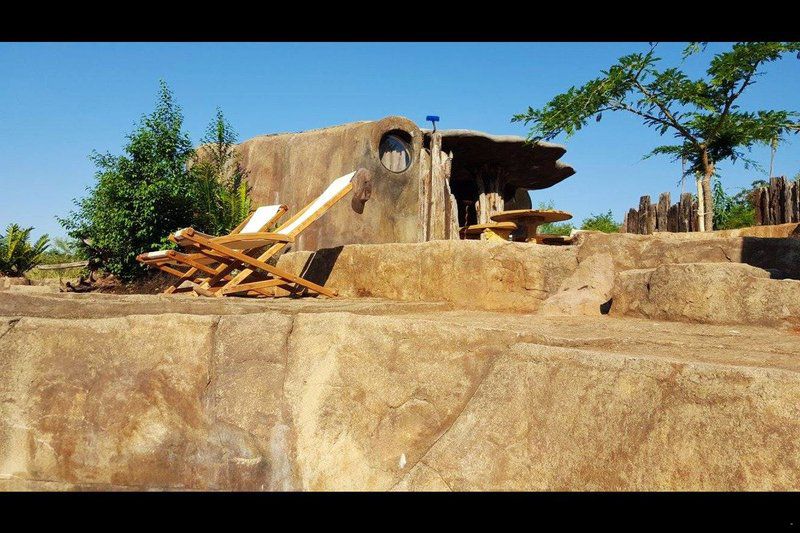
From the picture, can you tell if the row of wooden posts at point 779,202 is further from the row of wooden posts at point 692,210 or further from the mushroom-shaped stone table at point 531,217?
the mushroom-shaped stone table at point 531,217

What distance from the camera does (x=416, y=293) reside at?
16.1 ft

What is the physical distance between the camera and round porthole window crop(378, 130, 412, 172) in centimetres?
1159

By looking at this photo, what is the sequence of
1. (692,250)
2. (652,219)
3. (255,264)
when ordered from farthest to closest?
1. (652,219)
2. (255,264)
3. (692,250)

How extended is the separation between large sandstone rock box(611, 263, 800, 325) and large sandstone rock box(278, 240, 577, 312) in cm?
93

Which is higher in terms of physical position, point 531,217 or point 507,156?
point 507,156

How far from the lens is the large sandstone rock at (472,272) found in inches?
175

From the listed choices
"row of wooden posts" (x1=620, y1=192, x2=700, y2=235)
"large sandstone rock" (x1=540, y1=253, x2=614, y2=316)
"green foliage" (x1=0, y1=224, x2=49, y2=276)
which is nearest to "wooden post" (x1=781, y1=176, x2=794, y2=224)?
"row of wooden posts" (x1=620, y1=192, x2=700, y2=235)

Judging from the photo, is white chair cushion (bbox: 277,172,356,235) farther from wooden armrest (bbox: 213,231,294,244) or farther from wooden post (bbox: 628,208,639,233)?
wooden post (bbox: 628,208,639,233)

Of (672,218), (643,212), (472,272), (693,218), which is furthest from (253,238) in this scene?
(643,212)

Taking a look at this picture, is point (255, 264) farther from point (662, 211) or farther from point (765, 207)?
point (662, 211)

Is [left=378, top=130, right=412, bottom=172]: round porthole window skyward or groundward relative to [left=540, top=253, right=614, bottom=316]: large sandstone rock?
skyward

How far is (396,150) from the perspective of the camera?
11711 mm

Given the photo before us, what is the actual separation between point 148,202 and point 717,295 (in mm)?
9927

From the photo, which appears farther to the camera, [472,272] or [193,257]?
[193,257]
